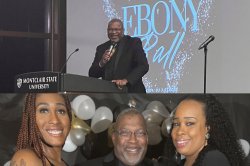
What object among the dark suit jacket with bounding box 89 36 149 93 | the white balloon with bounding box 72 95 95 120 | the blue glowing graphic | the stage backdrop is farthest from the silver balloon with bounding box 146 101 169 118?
the blue glowing graphic

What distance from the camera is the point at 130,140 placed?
7.82ft

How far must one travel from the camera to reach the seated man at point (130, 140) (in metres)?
2.38

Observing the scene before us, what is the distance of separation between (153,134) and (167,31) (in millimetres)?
3371

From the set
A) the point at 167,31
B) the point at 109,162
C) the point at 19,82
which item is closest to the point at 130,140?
the point at 109,162

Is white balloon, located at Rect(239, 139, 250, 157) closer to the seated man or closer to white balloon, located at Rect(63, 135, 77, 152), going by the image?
the seated man

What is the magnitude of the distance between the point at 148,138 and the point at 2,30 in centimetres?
514

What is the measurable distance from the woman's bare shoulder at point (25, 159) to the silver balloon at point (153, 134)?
2.72 feet

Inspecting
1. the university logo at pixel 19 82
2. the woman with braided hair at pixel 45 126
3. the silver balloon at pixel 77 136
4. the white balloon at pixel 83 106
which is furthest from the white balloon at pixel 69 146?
the university logo at pixel 19 82

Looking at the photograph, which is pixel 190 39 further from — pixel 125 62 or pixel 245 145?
pixel 245 145

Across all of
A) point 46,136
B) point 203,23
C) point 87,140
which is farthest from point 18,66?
point 46,136

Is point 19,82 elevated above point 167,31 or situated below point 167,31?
below

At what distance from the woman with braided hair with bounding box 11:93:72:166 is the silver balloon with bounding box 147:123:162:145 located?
587 millimetres

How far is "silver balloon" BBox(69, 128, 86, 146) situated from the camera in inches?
98.5

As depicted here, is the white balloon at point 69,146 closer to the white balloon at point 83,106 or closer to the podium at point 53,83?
the white balloon at point 83,106
